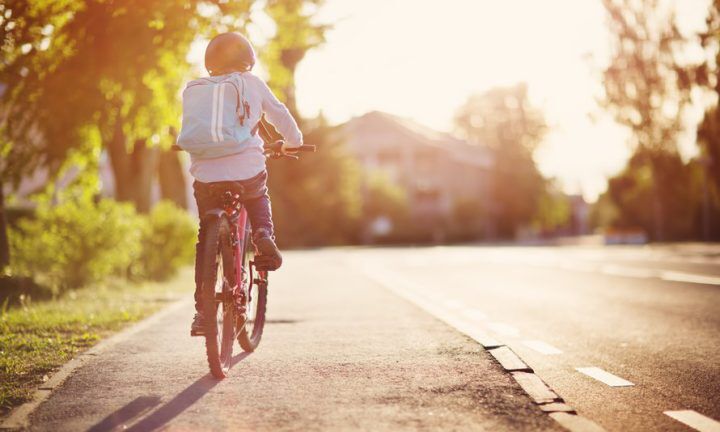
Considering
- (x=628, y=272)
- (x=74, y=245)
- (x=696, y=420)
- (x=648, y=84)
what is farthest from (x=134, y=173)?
(x=648, y=84)

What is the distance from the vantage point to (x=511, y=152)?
78.6 meters

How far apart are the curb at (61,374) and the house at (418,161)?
65304mm

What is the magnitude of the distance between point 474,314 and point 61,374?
4.94m

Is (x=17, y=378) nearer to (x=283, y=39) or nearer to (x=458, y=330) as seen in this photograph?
(x=458, y=330)

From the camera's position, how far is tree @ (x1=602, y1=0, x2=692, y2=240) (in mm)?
35594

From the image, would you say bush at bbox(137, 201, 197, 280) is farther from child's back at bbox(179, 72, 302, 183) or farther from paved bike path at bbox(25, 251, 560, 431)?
child's back at bbox(179, 72, 302, 183)

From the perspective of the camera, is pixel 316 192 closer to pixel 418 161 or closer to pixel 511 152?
pixel 418 161

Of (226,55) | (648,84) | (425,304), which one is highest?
(648,84)

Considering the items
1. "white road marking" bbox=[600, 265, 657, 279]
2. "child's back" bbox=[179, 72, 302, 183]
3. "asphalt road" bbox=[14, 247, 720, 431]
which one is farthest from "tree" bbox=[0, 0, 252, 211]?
"white road marking" bbox=[600, 265, 657, 279]

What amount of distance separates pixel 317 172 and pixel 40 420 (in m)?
47.0

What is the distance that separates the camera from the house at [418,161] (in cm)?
7588

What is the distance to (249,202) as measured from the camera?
6051 mm

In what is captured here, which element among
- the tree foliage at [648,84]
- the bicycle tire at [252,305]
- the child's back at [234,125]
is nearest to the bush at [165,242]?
the bicycle tire at [252,305]

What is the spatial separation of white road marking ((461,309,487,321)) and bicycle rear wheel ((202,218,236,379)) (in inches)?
154
